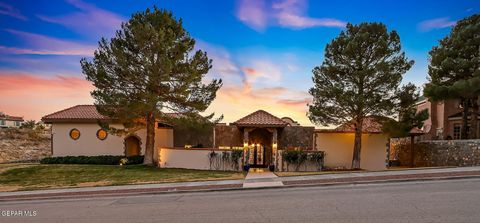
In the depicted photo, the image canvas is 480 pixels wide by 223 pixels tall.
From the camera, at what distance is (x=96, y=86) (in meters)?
23.3

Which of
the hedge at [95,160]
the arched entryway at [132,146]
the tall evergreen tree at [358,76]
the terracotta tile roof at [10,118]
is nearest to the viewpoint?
the tall evergreen tree at [358,76]

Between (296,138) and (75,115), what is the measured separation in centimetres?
1987

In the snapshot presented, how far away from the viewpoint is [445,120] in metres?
32.8

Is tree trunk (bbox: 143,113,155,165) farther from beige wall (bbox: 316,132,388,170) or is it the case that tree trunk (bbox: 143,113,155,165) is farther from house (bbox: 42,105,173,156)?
beige wall (bbox: 316,132,388,170)

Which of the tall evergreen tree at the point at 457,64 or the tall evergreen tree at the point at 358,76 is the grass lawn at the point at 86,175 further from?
the tall evergreen tree at the point at 457,64

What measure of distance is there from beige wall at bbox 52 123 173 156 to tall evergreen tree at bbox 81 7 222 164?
4238 millimetres

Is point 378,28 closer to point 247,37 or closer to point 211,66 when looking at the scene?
point 247,37

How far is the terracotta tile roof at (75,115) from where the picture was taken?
2705 centimetres

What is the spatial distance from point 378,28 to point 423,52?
7.49 m

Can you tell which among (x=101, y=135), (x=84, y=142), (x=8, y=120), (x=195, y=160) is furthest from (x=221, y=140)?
(x=8, y=120)

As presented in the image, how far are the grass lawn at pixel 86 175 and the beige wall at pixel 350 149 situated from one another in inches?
341

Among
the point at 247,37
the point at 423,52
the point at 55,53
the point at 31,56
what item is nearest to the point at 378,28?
the point at 423,52

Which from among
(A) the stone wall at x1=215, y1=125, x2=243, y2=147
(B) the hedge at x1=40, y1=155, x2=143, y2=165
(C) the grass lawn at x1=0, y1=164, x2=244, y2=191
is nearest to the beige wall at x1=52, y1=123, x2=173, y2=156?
(B) the hedge at x1=40, y1=155, x2=143, y2=165

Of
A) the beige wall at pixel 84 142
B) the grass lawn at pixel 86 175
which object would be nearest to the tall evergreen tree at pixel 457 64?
the grass lawn at pixel 86 175
